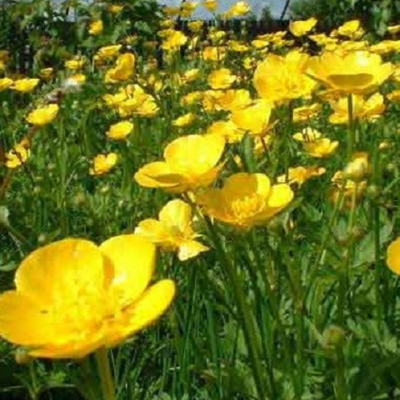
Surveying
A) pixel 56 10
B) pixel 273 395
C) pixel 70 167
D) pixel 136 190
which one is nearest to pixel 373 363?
pixel 273 395

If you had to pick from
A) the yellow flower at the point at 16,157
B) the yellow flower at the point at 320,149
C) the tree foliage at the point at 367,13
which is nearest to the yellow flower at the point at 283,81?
the yellow flower at the point at 320,149

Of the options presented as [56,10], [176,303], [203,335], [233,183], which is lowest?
[56,10]

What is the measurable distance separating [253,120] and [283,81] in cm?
8

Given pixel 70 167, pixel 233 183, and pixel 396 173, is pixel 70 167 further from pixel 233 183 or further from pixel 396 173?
pixel 233 183

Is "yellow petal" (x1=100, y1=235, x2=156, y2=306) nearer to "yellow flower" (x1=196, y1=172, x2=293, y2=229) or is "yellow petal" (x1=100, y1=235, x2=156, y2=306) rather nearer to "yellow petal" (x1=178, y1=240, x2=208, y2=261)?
"yellow flower" (x1=196, y1=172, x2=293, y2=229)

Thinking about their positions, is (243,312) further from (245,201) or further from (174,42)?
(174,42)

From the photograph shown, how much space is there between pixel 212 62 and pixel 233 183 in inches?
134

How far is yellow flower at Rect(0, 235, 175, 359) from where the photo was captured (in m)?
0.83

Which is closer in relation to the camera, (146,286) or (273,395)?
(146,286)

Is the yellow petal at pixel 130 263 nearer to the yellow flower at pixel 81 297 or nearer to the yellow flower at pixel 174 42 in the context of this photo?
the yellow flower at pixel 81 297

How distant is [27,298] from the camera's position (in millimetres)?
926

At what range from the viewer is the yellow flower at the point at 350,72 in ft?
4.41

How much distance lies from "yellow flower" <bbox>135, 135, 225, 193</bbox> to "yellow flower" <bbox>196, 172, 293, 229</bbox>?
27 millimetres

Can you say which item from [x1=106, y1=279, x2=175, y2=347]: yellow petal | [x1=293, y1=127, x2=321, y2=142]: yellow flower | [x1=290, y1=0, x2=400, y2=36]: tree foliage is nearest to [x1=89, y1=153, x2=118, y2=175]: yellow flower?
[x1=293, y1=127, x2=321, y2=142]: yellow flower
